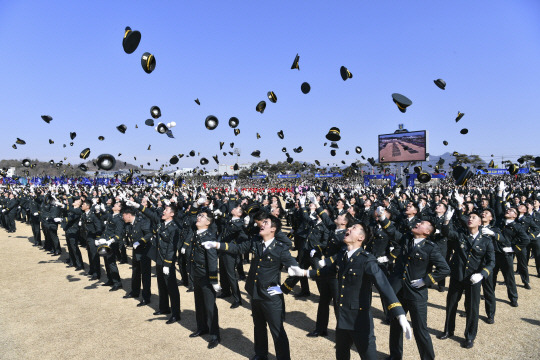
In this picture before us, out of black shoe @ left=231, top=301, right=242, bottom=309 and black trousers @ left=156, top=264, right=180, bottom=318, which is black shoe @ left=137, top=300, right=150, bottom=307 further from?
black shoe @ left=231, top=301, right=242, bottom=309

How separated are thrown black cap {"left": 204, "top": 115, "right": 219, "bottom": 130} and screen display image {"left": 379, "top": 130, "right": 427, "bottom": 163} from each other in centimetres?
3094

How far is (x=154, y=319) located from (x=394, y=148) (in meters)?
40.4

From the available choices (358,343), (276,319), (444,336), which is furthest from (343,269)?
(444,336)

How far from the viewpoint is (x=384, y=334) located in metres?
6.11

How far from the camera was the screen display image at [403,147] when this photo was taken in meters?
40.7

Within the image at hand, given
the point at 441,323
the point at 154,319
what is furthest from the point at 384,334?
the point at 154,319

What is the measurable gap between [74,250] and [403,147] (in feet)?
129

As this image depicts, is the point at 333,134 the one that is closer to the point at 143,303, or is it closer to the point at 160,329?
the point at 143,303

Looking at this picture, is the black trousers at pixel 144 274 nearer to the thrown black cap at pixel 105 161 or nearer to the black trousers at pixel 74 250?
the black trousers at pixel 74 250

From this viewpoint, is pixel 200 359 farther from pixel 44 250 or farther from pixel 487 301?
pixel 44 250

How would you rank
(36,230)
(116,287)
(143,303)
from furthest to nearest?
(36,230) < (116,287) < (143,303)

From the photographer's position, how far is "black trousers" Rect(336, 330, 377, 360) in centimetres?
374

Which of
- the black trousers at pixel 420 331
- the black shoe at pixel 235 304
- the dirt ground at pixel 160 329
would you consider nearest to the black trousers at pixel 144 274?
the dirt ground at pixel 160 329

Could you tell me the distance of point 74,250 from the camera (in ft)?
37.7
